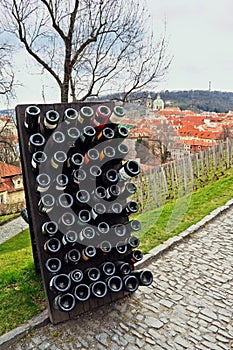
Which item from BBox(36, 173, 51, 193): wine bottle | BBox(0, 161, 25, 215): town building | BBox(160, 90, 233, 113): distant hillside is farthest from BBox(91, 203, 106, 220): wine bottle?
BBox(160, 90, 233, 113): distant hillside

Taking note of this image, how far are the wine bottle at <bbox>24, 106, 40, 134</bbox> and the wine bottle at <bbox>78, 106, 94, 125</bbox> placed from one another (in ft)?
1.22

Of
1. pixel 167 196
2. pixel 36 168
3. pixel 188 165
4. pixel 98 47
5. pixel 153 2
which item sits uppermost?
pixel 153 2

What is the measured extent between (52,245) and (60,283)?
13.1 inches

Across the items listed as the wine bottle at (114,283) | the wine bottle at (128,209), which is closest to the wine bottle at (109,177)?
the wine bottle at (128,209)

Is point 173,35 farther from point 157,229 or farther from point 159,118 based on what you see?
point 157,229

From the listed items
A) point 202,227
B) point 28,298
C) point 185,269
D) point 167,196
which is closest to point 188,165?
point 167,196

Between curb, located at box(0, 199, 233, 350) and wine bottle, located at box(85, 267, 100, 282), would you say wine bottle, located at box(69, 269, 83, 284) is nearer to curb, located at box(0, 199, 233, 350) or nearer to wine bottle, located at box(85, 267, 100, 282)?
wine bottle, located at box(85, 267, 100, 282)

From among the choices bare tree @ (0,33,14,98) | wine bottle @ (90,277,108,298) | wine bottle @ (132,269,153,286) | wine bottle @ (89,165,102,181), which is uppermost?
bare tree @ (0,33,14,98)

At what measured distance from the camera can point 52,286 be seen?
8.64ft

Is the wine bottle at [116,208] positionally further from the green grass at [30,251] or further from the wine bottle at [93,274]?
the green grass at [30,251]

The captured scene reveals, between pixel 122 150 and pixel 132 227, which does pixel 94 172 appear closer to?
pixel 122 150

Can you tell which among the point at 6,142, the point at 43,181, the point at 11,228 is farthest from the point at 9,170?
the point at 43,181

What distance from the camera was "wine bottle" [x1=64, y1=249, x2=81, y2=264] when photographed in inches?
107

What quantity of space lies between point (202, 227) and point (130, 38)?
18.4 feet
